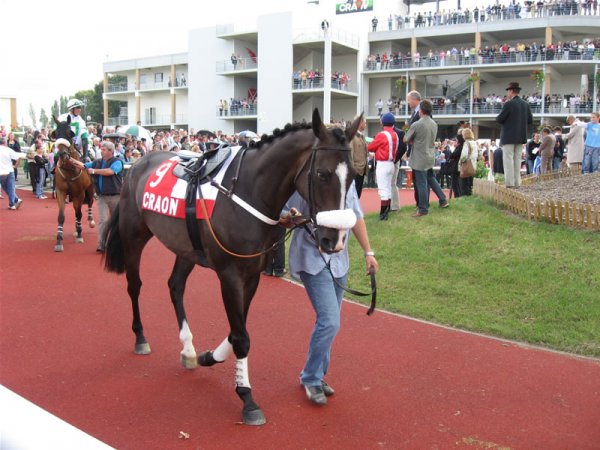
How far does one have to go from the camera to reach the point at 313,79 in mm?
43875

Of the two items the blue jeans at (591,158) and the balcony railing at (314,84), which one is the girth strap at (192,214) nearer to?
the blue jeans at (591,158)

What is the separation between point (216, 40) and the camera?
167ft

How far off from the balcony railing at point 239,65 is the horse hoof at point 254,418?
153 ft

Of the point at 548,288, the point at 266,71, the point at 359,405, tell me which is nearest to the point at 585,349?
the point at 548,288

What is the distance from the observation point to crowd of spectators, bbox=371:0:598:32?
42438 millimetres

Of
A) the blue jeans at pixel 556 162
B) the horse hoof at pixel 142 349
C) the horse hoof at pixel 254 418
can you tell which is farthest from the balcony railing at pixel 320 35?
the horse hoof at pixel 254 418

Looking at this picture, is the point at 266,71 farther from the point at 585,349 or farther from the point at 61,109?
the point at 61,109

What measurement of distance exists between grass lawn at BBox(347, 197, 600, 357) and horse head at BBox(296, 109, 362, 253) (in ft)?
11.6

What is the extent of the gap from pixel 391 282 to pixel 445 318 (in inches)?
61.5

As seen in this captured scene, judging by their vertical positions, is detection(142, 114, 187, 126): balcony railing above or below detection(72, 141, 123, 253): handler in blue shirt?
above

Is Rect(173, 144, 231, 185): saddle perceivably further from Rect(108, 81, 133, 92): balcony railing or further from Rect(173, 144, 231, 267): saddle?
Answer: Rect(108, 81, 133, 92): balcony railing

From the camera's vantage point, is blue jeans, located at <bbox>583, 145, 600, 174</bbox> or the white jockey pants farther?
blue jeans, located at <bbox>583, 145, 600, 174</bbox>

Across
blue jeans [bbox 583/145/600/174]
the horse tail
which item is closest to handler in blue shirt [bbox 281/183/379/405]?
the horse tail

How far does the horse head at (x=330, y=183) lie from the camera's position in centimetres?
365
